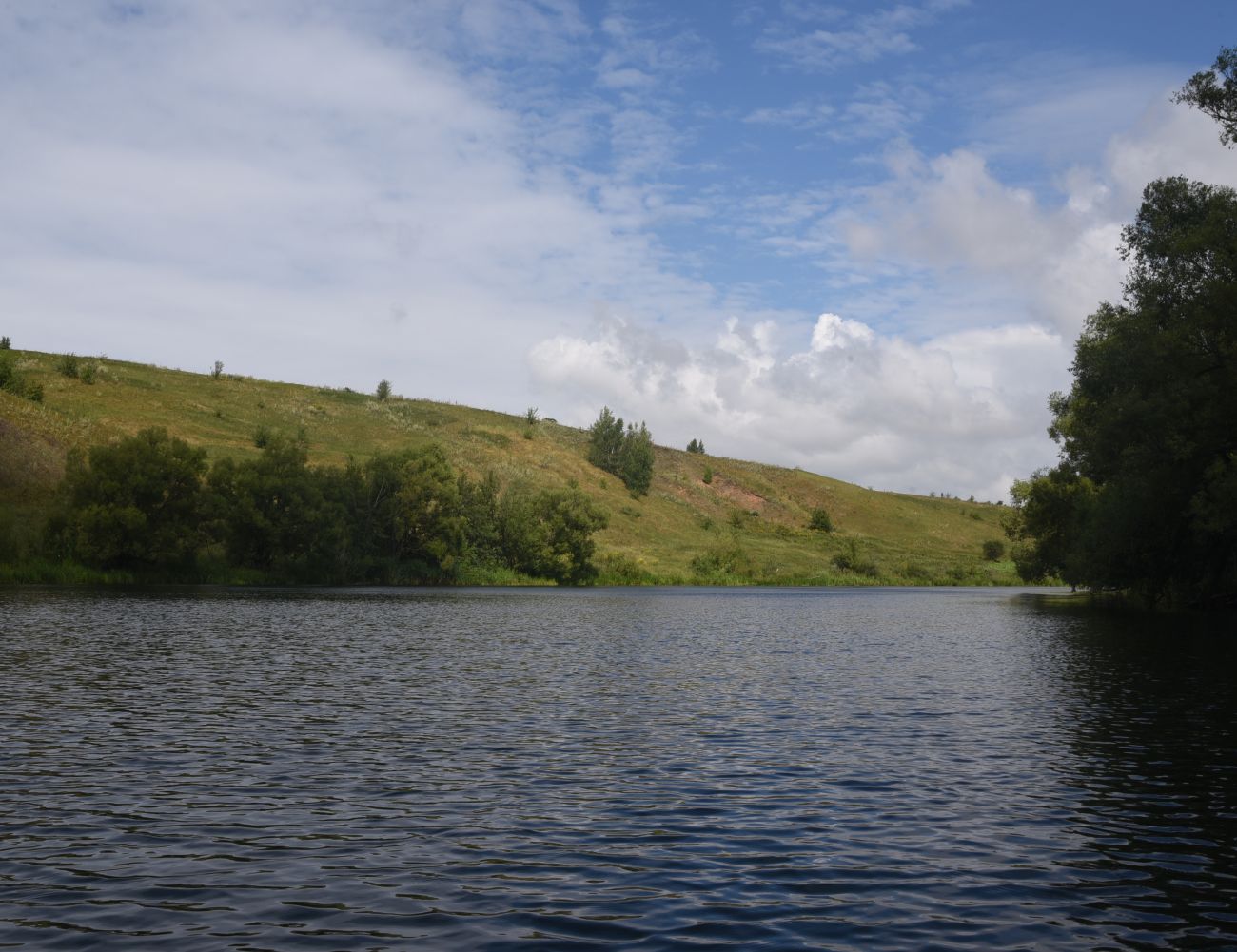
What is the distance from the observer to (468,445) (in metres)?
160

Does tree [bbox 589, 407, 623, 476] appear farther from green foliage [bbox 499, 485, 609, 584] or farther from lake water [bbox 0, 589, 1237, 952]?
lake water [bbox 0, 589, 1237, 952]

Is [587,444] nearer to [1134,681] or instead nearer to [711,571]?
[711,571]

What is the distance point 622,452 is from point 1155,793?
15758 centimetres

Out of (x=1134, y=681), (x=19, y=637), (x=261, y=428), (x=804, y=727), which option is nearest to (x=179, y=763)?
(x=804, y=727)

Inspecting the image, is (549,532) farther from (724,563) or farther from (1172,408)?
(1172,408)

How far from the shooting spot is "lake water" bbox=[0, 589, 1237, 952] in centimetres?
1149

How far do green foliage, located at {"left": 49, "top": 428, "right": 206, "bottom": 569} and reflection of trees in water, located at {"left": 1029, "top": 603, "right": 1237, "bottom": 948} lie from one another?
67452 millimetres

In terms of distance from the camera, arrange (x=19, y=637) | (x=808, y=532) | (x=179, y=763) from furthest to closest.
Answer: (x=808, y=532) < (x=19, y=637) < (x=179, y=763)

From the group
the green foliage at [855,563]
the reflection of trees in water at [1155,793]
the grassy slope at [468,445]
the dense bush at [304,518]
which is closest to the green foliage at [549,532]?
the dense bush at [304,518]

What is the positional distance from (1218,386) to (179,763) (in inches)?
2083

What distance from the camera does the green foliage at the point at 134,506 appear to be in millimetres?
77188

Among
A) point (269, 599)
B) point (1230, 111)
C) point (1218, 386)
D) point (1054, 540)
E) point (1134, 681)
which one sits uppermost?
point (1230, 111)

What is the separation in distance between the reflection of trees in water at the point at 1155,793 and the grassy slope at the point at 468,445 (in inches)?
3496

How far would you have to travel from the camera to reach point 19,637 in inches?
1533
